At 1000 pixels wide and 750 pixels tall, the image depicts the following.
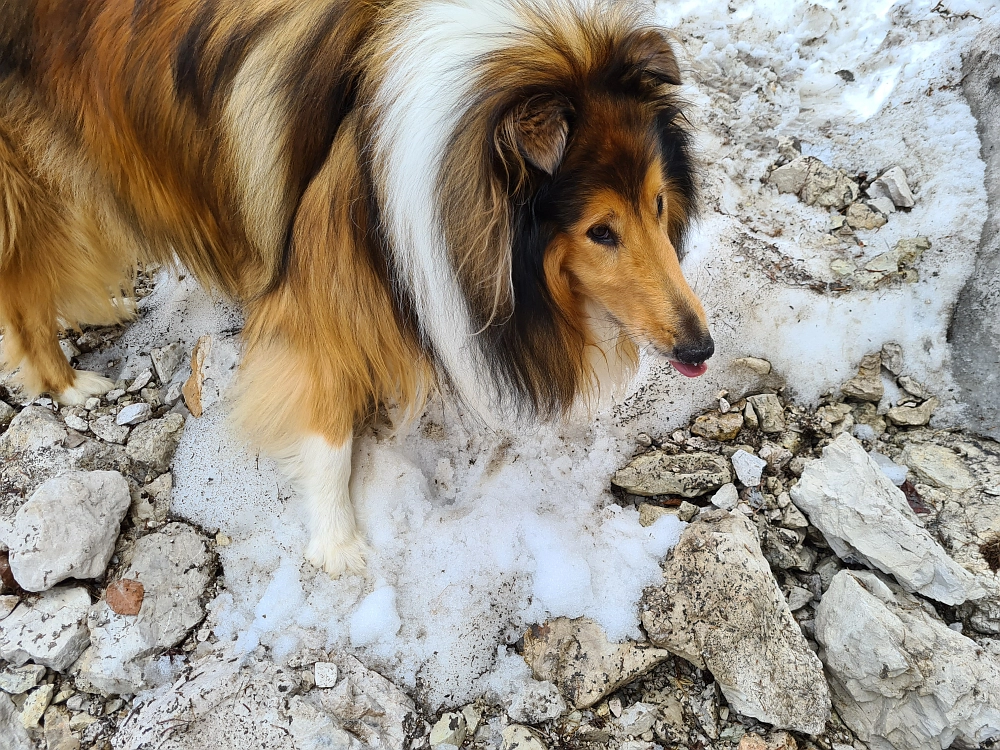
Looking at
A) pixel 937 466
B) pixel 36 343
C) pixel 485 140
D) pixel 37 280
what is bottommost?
pixel 937 466

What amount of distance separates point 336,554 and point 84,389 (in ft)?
4.04

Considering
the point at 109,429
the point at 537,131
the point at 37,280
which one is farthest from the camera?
the point at 109,429

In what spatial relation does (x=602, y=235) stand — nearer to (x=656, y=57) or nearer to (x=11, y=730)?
(x=656, y=57)

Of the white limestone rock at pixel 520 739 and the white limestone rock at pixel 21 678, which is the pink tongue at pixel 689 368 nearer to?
the white limestone rock at pixel 520 739

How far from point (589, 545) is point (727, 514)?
43 cm

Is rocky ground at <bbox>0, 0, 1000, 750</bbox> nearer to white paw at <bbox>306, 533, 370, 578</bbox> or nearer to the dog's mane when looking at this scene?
white paw at <bbox>306, 533, 370, 578</bbox>

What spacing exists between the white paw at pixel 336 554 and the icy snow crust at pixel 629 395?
4 centimetres

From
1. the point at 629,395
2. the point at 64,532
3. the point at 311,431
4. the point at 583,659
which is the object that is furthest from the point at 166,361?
the point at 583,659

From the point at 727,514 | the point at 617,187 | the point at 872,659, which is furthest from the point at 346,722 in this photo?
the point at 617,187

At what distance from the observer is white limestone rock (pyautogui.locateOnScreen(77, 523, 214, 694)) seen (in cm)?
189

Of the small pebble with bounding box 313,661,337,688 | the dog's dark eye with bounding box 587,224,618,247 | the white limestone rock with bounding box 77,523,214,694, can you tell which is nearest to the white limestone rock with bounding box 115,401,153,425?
the white limestone rock with bounding box 77,523,214,694

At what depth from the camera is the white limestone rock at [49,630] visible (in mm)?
1915

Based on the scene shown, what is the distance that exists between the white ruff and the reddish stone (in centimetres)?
132

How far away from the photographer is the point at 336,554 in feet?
6.66
